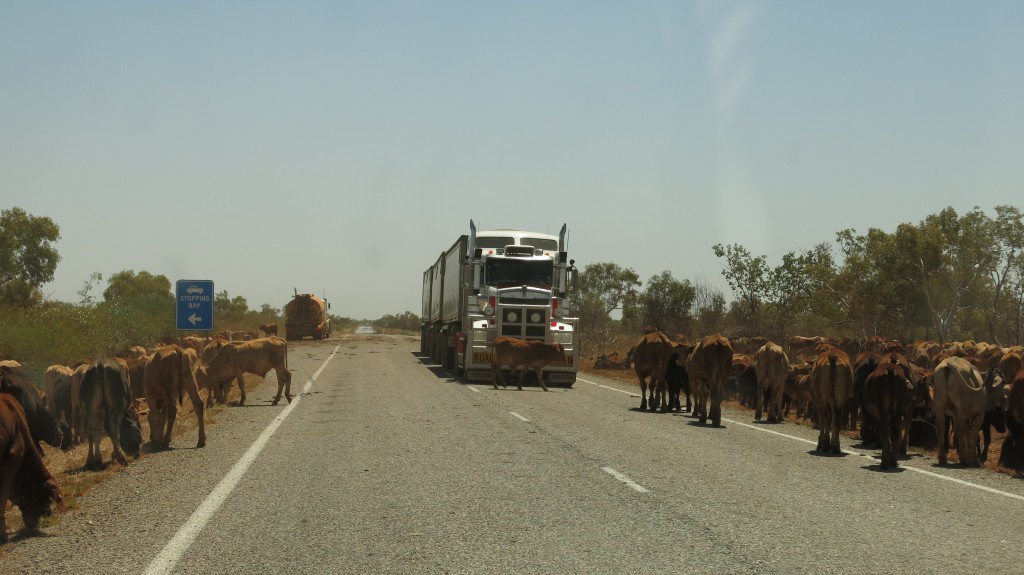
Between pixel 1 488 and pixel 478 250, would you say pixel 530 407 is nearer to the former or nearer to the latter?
pixel 478 250

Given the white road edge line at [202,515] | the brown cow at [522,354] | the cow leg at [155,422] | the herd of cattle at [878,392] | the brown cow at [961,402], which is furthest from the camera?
the brown cow at [522,354]

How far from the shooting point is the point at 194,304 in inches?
1068

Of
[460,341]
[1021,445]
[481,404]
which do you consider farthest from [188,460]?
[460,341]

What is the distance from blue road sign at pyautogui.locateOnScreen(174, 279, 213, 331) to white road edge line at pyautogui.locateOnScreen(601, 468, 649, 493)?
59.9 ft

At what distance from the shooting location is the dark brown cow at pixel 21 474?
25.3 ft

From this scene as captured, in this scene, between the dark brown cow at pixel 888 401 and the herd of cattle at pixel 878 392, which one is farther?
the herd of cattle at pixel 878 392

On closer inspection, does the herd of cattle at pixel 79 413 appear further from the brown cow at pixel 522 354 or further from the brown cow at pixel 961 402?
the brown cow at pixel 522 354

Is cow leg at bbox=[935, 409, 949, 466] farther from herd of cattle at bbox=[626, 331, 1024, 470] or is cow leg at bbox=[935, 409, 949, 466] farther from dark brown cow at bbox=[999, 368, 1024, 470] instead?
dark brown cow at bbox=[999, 368, 1024, 470]

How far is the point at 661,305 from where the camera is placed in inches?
1869

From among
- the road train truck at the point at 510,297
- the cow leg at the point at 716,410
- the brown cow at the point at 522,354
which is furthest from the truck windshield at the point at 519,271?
the cow leg at the point at 716,410

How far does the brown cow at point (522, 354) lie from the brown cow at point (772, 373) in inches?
316

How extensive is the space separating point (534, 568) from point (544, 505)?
240 cm

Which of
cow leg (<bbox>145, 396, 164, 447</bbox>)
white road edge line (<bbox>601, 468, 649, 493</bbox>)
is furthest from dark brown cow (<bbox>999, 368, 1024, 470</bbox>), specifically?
cow leg (<bbox>145, 396, 164, 447</bbox>)

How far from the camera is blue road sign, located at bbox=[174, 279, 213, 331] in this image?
2694 centimetres
